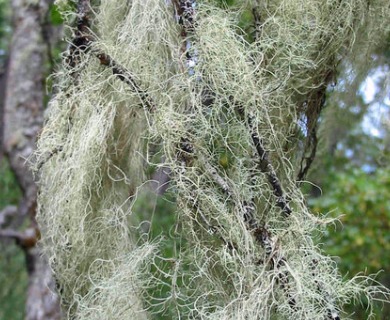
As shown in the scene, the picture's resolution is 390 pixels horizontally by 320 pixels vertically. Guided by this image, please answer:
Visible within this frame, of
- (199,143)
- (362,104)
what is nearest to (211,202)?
(199,143)

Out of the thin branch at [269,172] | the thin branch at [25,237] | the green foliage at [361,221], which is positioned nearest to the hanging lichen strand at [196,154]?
the thin branch at [269,172]

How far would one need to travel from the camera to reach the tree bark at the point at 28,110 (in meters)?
1.17

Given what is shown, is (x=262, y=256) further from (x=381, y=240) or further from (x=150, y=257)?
(x=381, y=240)

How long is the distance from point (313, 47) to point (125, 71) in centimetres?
28

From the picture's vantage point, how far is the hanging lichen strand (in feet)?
2.80

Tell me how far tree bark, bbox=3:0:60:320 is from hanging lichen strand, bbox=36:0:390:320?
0.71ft

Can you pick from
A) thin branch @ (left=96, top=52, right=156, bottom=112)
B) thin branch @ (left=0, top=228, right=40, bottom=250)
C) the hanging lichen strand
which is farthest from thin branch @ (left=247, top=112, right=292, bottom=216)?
thin branch @ (left=0, top=228, right=40, bottom=250)

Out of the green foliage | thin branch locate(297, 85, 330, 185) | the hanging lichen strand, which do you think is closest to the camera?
the hanging lichen strand

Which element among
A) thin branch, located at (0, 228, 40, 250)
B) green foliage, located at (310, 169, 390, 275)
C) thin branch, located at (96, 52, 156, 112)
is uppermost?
thin branch, located at (96, 52, 156, 112)

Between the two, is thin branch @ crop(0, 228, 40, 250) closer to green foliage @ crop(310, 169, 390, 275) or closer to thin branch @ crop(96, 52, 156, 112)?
thin branch @ crop(96, 52, 156, 112)

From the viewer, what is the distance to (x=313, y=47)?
3.28ft

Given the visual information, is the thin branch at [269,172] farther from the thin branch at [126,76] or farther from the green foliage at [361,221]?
the green foliage at [361,221]

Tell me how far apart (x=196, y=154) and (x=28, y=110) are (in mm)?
540

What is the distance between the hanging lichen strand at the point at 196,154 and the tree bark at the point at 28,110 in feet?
0.71
